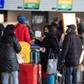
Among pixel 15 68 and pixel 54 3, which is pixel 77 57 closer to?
pixel 15 68

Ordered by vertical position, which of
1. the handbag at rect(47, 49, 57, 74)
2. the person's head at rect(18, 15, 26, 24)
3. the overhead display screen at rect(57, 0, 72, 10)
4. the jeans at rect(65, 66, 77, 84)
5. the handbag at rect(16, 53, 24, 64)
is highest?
the overhead display screen at rect(57, 0, 72, 10)

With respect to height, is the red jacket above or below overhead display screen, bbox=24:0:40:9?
below

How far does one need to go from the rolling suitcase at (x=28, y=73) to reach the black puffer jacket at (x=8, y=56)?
70 centimetres

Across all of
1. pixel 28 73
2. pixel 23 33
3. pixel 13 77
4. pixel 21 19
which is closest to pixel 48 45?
pixel 23 33

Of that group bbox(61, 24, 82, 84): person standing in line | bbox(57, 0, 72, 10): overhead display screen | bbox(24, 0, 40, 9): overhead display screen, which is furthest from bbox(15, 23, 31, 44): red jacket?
bbox(57, 0, 72, 10): overhead display screen

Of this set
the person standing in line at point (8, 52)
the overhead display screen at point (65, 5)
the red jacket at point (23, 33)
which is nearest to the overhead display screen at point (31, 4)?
the overhead display screen at point (65, 5)

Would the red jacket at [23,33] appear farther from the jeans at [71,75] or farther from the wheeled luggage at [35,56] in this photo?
the jeans at [71,75]

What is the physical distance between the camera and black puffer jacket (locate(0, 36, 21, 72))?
26.7 feet

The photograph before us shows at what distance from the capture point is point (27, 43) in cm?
910

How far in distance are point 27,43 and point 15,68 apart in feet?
3.53

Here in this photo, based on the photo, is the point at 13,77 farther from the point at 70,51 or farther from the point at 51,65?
the point at 70,51

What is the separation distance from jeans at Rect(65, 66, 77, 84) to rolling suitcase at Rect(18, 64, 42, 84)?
866 mm

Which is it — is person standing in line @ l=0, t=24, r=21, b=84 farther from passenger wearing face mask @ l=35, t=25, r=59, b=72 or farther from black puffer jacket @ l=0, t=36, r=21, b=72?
passenger wearing face mask @ l=35, t=25, r=59, b=72

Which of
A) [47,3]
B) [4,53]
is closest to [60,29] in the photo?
[47,3]
